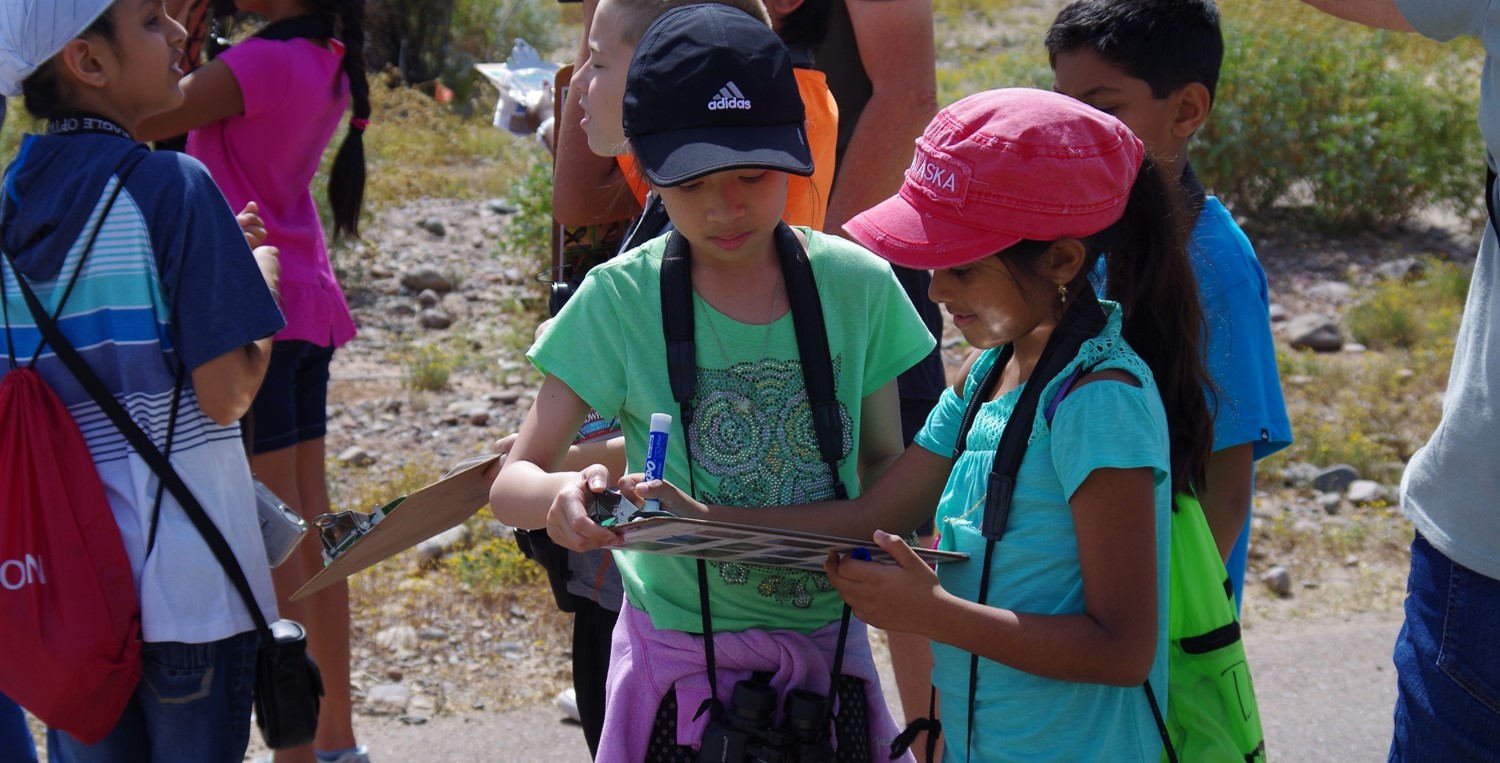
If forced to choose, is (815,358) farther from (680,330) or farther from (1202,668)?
(1202,668)

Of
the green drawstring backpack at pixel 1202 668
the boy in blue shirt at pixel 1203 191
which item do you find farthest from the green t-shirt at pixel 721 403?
the boy in blue shirt at pixel 1203 191

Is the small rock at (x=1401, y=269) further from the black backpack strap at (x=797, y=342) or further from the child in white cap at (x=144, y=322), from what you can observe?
the child in white cap at (x=144, y=322)

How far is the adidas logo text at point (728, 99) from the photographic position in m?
2.02

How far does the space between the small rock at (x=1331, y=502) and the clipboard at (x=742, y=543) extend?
4261 millimetres

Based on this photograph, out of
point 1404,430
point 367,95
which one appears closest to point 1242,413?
point 367,95

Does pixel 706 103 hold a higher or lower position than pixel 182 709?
higher

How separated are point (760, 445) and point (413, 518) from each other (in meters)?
0.54

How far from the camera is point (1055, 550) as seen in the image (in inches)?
74.6

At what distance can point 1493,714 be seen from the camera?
1.97 metres

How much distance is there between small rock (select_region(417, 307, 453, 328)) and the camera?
7941 millimetres

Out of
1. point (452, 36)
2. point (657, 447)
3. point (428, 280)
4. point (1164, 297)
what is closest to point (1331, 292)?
point (428, 280)

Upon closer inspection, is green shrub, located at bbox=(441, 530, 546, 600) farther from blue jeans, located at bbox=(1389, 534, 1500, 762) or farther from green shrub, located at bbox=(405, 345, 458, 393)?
blue jeans, located at bbox=(1389, 534, 1500, 762)

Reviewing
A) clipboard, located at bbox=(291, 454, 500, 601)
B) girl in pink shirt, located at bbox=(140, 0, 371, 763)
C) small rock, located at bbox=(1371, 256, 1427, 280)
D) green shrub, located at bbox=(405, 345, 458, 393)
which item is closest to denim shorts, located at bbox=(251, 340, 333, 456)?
girl in pink shirt, located at bbox=(140, 0, 371, 763)

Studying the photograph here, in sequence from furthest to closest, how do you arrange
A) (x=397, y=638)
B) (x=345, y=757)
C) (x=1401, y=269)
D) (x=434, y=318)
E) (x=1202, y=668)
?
(x=1401, y=269) → (x=434, y=318) → (x=397, y=638) → (x=345, y=757) → (x=1202, y=668)
